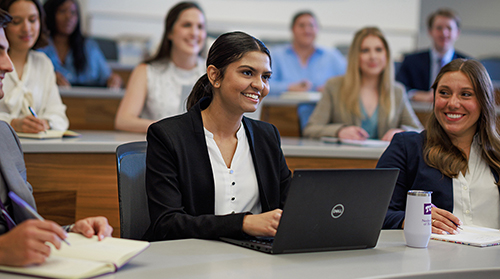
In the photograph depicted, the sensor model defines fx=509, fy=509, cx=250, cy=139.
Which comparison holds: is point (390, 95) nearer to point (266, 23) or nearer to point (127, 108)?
point (127, 108)

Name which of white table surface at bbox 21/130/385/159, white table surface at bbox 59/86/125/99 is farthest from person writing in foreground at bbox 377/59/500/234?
white table surface at bbox 59/86/125/99

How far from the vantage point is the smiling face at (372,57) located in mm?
2859

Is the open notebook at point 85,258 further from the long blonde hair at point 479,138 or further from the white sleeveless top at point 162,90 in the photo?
the white sleeveless top at point 162,90

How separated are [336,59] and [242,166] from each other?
389cm

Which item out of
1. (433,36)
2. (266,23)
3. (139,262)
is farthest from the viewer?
(266,23)

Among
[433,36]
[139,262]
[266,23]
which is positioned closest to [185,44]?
[139,262]

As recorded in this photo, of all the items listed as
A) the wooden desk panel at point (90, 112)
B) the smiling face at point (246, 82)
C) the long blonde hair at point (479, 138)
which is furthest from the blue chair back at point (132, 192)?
the wooden desk panel at point (90, 112)

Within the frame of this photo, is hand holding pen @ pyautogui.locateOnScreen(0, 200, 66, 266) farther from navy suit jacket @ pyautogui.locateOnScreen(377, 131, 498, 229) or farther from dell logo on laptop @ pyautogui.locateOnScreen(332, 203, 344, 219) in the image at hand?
navy suit jacket @ pyautogui.locateOnScreen(377, 131, 498, 229)

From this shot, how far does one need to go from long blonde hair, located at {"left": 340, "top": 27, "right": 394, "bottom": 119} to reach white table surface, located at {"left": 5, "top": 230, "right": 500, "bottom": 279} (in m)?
1.69

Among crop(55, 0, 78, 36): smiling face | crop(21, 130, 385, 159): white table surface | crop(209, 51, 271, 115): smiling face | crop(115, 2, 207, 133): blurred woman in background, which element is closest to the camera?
crop(209, 51, 271, 115): smiling face

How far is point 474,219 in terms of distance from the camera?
5.29ft

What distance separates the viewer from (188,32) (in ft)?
9.32

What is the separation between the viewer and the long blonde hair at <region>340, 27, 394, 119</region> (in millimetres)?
2842

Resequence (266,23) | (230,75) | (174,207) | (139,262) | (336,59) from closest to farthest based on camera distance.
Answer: (139,262), (174,207), (230,75), (336,59), (266,23)
